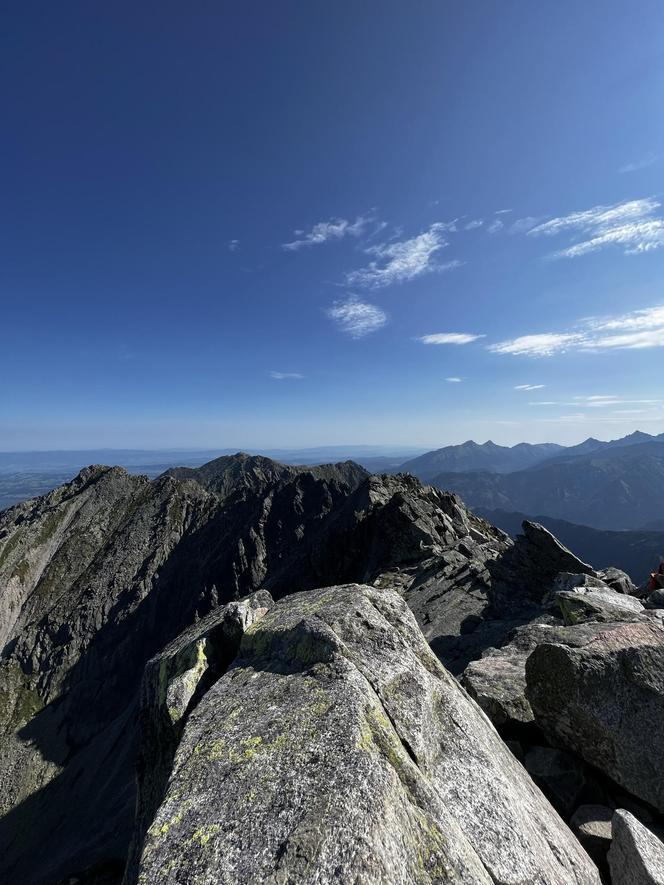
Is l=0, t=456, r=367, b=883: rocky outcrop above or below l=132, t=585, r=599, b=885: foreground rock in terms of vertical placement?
below

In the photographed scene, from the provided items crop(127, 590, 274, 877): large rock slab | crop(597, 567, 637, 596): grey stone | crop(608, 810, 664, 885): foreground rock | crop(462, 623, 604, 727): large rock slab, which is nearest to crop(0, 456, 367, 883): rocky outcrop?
crop(597, 567, 637, 596): grey stone

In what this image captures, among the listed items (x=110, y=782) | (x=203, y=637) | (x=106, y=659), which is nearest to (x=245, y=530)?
(x=106, y=659)

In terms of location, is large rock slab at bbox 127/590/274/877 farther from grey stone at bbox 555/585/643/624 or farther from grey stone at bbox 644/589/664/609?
grey stone at bbox 644/589/664/609

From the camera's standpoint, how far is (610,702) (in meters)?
12.0

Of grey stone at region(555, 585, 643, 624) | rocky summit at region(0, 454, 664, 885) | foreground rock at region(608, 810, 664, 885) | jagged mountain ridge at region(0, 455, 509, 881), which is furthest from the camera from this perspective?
jagged mountain ridge at region(0, 455, 509, 881)

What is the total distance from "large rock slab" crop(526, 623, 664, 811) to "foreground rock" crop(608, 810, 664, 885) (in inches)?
115

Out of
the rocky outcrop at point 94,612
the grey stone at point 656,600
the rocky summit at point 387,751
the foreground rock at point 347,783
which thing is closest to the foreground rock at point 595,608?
the rocky summit at point 387,751

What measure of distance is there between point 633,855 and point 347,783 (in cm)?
653

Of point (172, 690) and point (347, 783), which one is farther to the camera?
point (172, 690)

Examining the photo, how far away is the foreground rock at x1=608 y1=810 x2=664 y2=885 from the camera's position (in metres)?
7.87

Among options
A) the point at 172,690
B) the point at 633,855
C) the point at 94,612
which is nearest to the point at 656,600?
the point at 633,855

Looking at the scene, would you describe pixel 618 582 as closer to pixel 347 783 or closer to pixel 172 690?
pixel 347 783

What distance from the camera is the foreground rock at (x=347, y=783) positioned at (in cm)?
663

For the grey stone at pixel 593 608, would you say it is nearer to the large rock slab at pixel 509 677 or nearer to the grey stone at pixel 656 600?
the grey stone at pixel 656 600
